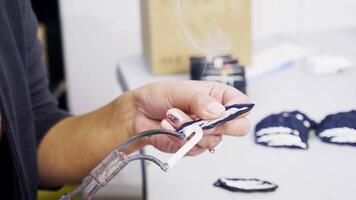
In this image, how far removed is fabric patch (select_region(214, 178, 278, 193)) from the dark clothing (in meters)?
0.29

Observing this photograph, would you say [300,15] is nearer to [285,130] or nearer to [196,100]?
[285,130]

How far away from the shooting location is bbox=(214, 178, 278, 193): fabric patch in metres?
0.59

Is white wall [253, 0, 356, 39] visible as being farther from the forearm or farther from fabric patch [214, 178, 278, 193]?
fabric patch [214, 178, 278, 193]

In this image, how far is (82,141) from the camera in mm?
786

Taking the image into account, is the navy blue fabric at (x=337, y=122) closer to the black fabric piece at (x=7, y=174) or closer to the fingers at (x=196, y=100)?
the fingers at (x=196, y=100)

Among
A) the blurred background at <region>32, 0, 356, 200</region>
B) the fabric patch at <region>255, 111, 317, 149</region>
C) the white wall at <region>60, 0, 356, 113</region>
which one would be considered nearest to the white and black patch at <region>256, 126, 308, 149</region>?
the fabric patch at <region>255, 111, 317, 149</region>

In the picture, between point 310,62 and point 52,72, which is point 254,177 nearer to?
point 310,62

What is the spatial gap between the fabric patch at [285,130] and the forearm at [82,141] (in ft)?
0.60

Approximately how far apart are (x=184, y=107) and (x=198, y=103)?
0.05 meters

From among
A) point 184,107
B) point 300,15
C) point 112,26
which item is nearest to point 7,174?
point 184,107

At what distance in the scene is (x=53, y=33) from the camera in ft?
5.66

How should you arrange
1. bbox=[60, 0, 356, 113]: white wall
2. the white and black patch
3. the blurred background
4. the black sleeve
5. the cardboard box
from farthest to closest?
bbox=[60, 0, 356, 113]: white wall < the blurred background < the cardboard box < the black sleeve < the white and black patch

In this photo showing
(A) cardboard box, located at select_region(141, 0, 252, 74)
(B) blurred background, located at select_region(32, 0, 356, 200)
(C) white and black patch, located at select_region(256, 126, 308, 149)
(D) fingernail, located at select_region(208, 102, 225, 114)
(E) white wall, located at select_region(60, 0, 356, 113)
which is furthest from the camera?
(E) white wall, located at select_region(60, 0, 356, 113)

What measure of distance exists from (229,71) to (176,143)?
0.87 feet
